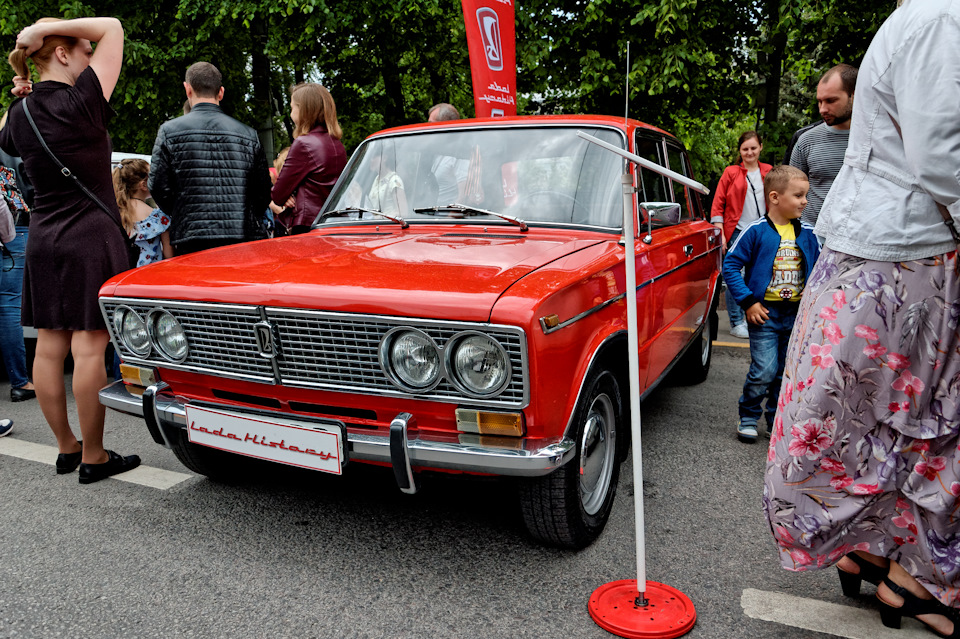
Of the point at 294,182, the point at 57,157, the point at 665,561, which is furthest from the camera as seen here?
the point at 294,182

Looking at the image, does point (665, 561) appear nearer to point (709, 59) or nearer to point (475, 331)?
point (475, 331)

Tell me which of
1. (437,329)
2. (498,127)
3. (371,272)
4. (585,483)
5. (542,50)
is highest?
(542,50)

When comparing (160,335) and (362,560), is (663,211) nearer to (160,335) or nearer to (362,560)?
(362,560)

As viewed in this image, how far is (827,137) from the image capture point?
4.54 meters

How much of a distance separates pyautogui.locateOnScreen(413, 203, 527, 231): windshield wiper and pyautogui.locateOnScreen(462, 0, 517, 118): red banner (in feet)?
10.4

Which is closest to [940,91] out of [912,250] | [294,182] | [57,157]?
[912,250]

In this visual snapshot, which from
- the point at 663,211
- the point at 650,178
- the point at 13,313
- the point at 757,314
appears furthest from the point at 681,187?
the point at 13,313

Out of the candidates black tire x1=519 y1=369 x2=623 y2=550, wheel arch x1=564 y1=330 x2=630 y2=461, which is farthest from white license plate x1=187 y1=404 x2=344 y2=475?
wheel arch x1=564 y1=330 x2=630 y2=461

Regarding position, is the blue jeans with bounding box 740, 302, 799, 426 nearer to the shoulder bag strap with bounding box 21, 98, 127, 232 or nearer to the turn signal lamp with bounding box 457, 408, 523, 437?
the turn signal lamp with bounding box 457, 408, 523, 437

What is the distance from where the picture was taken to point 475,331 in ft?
7.49

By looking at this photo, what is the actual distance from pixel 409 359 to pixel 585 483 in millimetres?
954

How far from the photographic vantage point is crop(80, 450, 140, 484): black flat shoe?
361 centimetres

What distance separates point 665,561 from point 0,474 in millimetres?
3347

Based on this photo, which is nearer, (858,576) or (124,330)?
(858,576)
